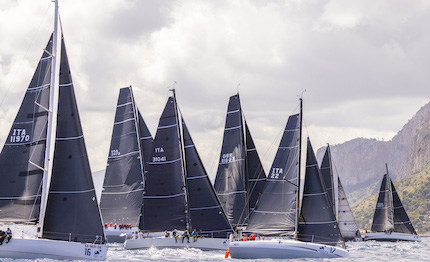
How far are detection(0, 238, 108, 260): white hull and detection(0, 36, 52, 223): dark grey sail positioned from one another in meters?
2.39

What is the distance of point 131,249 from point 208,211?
7.13 metres

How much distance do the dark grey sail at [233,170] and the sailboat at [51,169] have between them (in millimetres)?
23252

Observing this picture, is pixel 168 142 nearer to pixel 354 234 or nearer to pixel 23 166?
pixel 23 166

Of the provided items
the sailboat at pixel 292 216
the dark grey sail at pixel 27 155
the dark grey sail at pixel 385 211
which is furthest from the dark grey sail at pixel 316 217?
the dark grey sail at pixel 385 211

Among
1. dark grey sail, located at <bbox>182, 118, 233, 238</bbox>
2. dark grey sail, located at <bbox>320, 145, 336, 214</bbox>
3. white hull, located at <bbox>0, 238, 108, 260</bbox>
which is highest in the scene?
dark grey sail, located at <bbox>320, 145, 336, 214</bbox>

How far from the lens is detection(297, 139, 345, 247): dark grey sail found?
49.0 m

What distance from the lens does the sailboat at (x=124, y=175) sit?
6644 cm

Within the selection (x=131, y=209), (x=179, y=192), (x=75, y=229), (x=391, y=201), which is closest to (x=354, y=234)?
(x=391, y=201)

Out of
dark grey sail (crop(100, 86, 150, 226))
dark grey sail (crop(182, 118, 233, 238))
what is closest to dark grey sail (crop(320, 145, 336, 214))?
dark grey sail (crop(100, 86, 150, 226))

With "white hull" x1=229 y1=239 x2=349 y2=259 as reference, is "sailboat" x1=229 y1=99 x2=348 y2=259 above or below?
above

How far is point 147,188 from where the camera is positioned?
180 ft

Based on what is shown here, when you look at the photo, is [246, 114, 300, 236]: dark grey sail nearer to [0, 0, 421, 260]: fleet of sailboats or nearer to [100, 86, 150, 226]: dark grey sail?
[0, 0, 421, 260]: fleet of sailboats

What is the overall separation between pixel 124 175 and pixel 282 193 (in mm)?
21814

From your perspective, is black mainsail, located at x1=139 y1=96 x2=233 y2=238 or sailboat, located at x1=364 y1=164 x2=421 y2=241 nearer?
black mainsail, located at x1=139 y1=96 x2=233 y2=238
